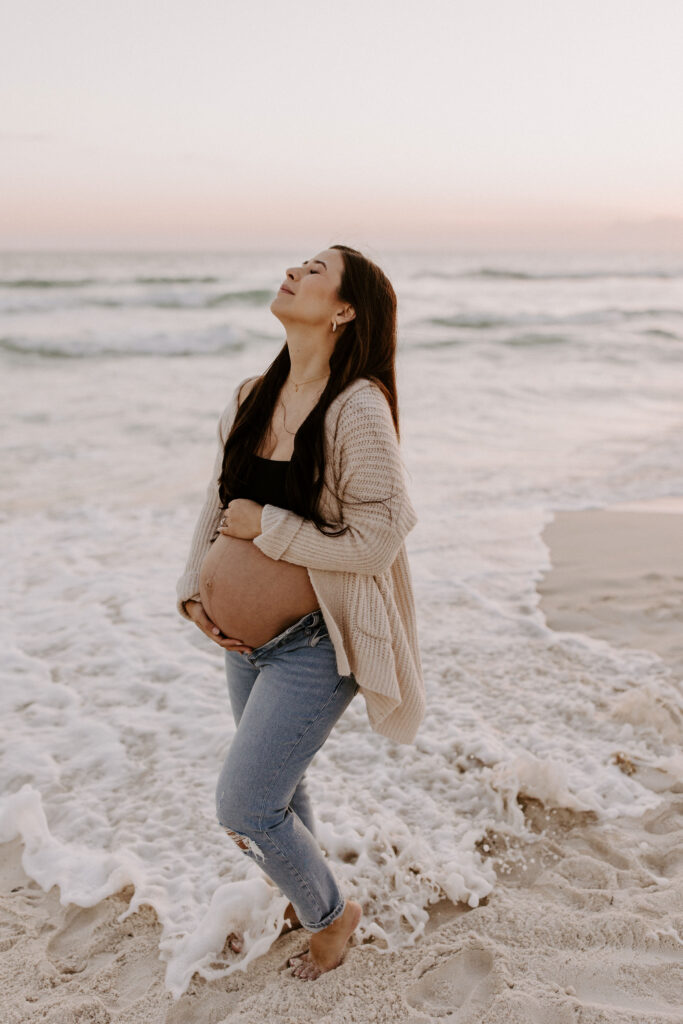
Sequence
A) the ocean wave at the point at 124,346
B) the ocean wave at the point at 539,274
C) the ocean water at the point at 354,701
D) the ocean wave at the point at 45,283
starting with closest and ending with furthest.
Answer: the ocean water at the point at 354,701 → the ocean wave at the point at 124,346 → the ocean wave at the point at 45,283 → the ocean wave at the point at 539,274

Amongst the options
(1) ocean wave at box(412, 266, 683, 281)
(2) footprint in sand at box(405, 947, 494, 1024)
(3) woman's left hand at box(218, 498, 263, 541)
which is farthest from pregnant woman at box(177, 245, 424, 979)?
(1) ocean wave at box(412, 266, 683, 281)

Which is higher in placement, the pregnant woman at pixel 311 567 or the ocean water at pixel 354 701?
the pregnant woman at pixel 311 567

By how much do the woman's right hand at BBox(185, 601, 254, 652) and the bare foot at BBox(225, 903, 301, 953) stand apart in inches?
41.0

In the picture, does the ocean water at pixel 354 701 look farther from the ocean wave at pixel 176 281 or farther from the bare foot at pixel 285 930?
the ocean wave at pixel 176 281

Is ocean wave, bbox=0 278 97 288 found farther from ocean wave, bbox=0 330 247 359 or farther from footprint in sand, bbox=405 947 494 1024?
footprint in sand, bbox=405 947 494 1024

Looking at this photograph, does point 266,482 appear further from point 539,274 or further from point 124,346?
point 539,274

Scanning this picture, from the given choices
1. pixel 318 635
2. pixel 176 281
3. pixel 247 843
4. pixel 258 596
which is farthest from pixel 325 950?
A: pixel 176 281

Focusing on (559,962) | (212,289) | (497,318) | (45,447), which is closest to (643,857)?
(559,962)

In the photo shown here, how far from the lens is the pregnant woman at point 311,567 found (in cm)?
236

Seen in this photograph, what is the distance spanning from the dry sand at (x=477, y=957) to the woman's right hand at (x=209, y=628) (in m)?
1.11

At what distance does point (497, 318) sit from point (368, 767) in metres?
23.8

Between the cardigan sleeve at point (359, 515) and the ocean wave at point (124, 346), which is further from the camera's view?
the ocean wave at point (124, 346)

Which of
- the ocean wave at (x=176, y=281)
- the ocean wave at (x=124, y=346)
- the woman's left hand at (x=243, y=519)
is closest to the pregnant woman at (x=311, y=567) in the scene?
the woman's left hand at (x=243, y=519)

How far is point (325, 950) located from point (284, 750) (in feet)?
2.73
